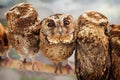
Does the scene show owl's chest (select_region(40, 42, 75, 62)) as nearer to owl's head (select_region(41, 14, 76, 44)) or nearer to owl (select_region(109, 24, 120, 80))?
owl's head (select_region(41, 14, 76, 44))

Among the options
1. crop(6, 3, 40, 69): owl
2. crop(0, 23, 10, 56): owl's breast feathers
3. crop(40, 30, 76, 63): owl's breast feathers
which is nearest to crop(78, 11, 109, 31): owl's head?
crop(40, 30, 76, 63): owl's breast feathers

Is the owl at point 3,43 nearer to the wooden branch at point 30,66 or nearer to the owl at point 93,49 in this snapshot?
the wooden branch at point 30,66

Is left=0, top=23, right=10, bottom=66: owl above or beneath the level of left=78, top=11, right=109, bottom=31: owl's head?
beneath

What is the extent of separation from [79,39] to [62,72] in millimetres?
205

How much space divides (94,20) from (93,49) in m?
0.15

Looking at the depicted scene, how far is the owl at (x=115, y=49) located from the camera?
1606mm

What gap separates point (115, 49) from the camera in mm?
1613

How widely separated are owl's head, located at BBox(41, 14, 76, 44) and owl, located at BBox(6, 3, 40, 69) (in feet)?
0.31

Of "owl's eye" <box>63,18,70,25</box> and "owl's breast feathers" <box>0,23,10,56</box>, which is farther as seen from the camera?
"owl's breast feathers" <box>0,23,10,56</box>

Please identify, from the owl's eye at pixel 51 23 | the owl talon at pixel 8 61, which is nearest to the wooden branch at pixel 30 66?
the owl talon at pixel 8 61

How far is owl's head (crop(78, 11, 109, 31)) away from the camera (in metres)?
1.62

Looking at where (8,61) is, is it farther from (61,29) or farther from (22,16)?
(61,29)

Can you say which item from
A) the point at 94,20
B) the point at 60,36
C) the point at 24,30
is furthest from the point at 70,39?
the point at 24,30

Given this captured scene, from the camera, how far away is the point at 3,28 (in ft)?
5.92
